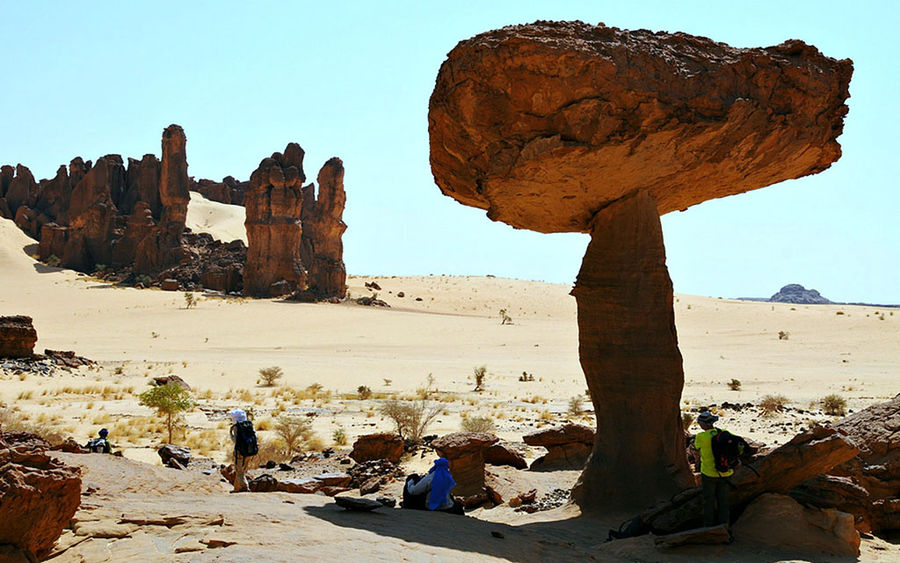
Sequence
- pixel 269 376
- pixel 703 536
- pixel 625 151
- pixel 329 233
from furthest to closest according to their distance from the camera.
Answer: pixel 329 233 → pixel 269 376 → pixel 625 151 → pixel 703 536

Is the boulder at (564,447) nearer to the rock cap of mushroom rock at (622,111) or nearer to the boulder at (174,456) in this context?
the rock cap of mushroom rock at (622,111)

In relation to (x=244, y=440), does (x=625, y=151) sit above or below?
above

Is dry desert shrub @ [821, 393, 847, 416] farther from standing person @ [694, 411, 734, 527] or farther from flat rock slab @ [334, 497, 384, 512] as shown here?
flat rock slab @ [334, 497, 384, 512]

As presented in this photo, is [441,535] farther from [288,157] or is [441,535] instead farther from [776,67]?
[288,157]

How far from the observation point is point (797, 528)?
677cm

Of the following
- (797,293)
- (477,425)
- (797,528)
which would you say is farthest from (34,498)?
(797,293)

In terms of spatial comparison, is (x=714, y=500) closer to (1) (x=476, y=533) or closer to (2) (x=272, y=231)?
(1) (x=476, y=533)

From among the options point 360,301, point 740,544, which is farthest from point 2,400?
point 360,301

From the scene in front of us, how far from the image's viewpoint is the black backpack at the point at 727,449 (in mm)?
6927

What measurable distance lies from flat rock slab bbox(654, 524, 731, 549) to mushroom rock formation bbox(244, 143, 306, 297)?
54929mm

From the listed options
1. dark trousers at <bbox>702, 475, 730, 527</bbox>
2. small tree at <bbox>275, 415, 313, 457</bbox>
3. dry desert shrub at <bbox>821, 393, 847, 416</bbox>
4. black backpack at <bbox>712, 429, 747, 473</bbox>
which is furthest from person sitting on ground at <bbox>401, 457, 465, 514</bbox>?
dry desert shrub at <bbox>821, 393, 847, 416</bbox>

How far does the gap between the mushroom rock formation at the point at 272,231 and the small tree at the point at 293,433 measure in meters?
44.9

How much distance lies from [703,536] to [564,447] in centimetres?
622

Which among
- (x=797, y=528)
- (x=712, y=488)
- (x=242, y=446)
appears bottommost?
(x=242, y=446)
